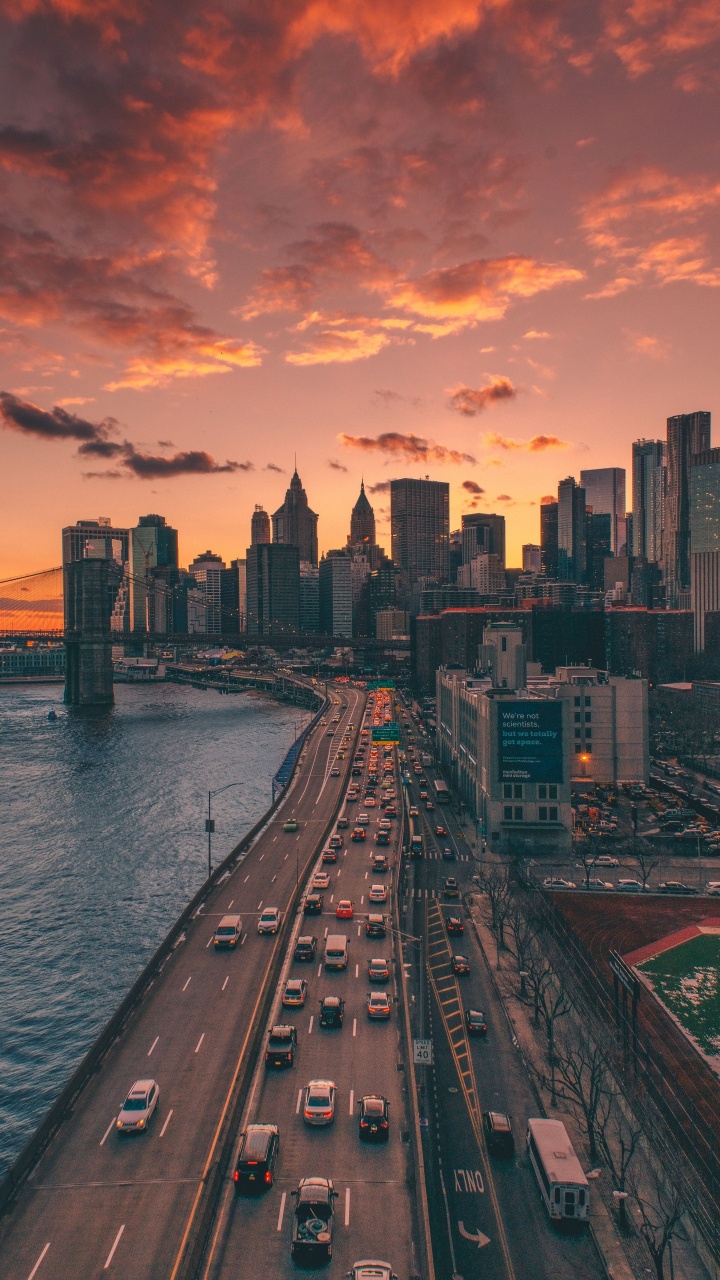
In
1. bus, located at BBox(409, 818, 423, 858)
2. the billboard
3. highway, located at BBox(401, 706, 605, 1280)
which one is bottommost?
highway, located at BBox(401, 706, 605, 1280)

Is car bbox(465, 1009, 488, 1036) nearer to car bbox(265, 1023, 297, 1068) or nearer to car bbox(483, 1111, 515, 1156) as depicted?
car bbox(483, 1111, 515, 1156)

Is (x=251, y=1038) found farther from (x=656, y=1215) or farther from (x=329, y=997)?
(x=656, y=1215)

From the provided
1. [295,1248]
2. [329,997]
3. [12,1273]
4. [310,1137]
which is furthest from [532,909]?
[12,1273]

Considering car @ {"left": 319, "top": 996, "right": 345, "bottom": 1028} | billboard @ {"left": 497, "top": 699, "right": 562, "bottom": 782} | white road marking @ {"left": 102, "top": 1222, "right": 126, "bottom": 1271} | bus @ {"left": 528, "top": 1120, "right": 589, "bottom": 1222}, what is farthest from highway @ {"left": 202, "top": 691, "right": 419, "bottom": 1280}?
billboard @ {"left": 497, "top": 699, "right": 562, "bottom": 782}

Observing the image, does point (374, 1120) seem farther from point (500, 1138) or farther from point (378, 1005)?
point (378, 1005)

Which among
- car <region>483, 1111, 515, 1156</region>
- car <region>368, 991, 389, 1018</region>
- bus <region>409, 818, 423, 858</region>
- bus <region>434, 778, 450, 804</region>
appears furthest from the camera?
bus <region>434, 778, 450, 804</region>

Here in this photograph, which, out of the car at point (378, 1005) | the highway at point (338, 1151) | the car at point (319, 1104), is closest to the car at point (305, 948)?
the highway at point (338, 1151)
